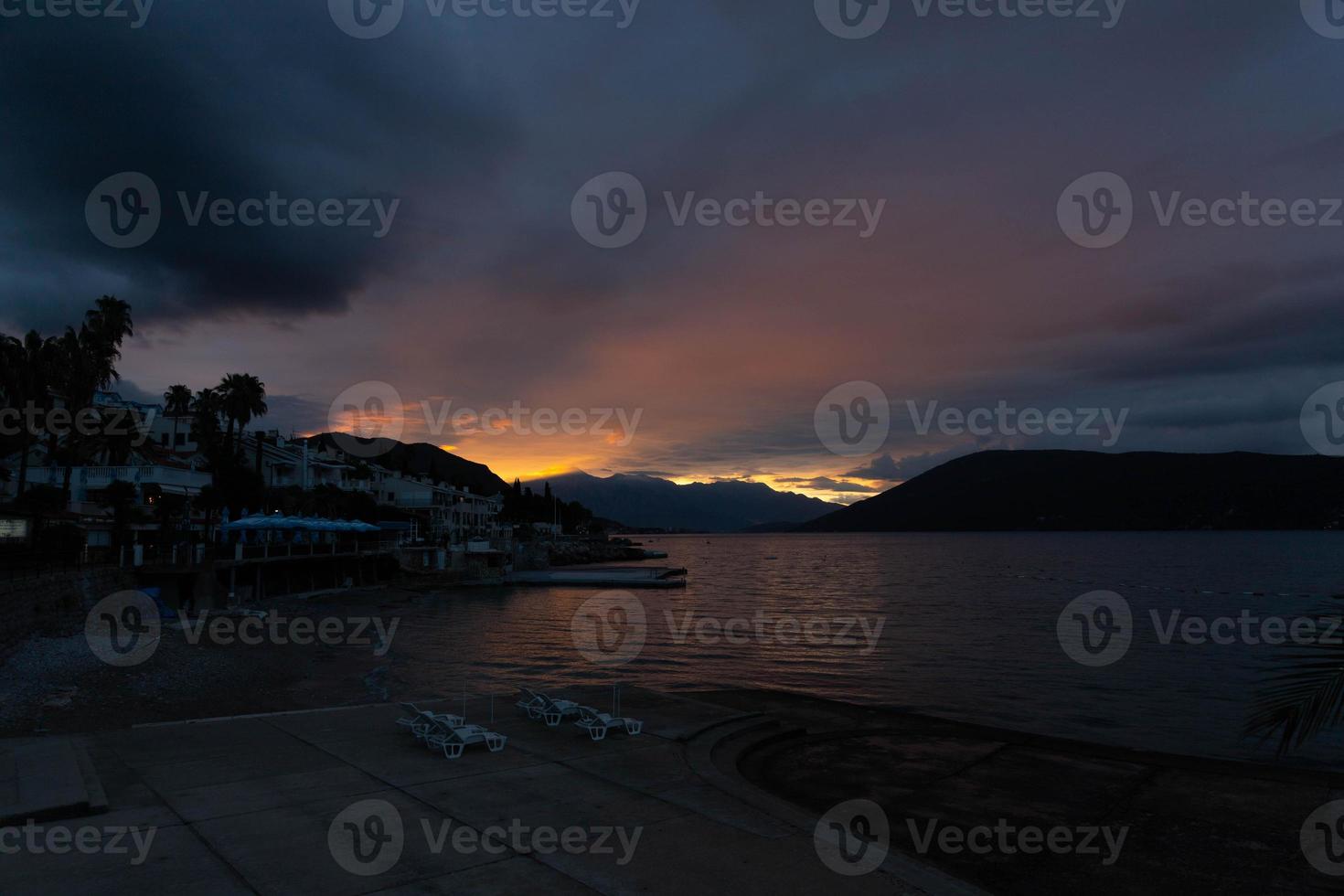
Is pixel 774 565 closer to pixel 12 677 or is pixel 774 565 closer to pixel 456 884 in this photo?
pixel 12 677

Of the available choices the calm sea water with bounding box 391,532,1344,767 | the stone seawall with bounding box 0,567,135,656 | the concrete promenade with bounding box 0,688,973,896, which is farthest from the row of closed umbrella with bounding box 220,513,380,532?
the concrete promenade with bounding box 0,688,973,896

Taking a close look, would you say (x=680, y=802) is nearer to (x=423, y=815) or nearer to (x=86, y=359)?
(x=423, y=815)

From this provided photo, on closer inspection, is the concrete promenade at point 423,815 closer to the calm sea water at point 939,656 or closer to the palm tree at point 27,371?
the calm sea water at point 939,656

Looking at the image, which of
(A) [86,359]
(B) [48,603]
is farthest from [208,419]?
(B) [48,603]

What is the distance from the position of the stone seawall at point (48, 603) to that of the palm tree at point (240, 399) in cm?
3455

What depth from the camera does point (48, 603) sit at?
27375mm

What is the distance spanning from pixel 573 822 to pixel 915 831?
505 cm

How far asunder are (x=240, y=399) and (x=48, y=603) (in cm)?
4212

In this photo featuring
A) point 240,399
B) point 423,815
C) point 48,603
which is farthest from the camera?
point 240,399

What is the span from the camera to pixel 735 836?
9.10 metres

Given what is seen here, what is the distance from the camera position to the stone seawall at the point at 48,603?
23.9 m

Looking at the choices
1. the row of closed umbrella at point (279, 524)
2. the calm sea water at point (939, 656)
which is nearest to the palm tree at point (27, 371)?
the row of closed umbrella at point (279, 524)

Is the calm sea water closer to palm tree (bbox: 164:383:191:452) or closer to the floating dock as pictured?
the floating dock

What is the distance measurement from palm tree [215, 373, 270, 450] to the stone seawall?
3455 centimetres
